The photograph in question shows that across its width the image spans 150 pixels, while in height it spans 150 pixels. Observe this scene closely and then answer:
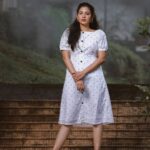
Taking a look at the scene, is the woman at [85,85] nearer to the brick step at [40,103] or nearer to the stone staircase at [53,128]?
the stone staircase at [53,128]

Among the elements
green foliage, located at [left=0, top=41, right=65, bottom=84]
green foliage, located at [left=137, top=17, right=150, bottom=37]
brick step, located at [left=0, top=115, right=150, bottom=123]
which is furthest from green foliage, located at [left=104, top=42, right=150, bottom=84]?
green foliage, located at [left=137, top=17, right=150, bottom=37]

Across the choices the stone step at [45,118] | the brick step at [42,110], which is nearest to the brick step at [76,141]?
the stone step at [45,118]

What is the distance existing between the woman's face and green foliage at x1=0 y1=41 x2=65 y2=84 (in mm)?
4705

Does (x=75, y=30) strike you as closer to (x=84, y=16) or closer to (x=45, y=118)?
(x=84, y=16)

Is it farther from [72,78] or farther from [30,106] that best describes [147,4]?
[72,78]

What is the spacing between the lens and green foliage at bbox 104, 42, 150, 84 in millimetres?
10780

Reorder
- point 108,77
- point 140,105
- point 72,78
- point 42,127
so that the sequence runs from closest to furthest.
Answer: point 72,78 < point 42,127 < point 140,105 < point 108,77

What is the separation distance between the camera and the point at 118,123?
21.1 ft

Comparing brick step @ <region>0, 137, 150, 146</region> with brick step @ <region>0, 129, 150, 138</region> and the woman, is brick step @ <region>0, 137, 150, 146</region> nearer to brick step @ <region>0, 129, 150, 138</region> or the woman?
brick step @ <region>0, 129, 150, 138</region>

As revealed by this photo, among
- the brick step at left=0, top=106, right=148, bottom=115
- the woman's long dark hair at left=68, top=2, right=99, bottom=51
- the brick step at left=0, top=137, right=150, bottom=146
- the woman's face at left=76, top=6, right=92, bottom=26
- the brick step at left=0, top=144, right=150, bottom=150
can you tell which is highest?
the woman's face at left=76, top=6, right=92, bottom=26

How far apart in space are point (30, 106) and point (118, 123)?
116 centimetres

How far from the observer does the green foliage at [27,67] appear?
381 inches

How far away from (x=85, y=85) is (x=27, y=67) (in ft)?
17.1

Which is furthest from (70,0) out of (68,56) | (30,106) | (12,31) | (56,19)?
(68,56)
